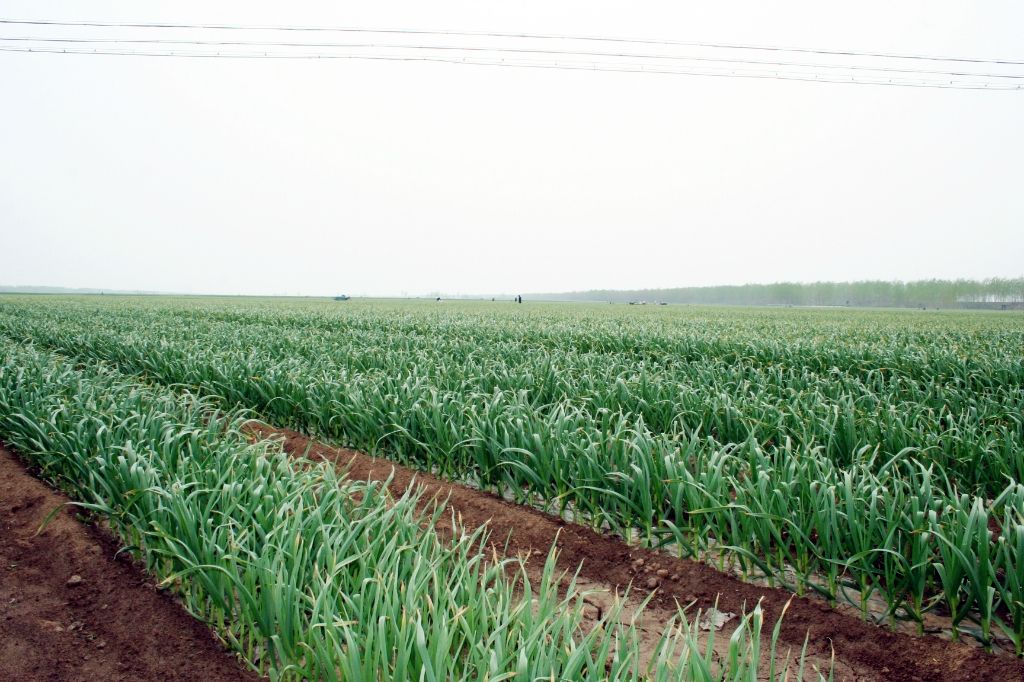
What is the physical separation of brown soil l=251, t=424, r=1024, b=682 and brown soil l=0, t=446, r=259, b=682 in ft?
3.74

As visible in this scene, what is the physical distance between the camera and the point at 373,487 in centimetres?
319

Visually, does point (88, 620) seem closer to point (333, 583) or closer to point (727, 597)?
point (333, 583)

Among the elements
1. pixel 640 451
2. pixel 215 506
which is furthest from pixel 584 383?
pixel 215 506

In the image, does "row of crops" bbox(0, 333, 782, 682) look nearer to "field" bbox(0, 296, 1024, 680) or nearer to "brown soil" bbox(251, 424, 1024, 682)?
"field" bbox(0, 296, 1024, 680)

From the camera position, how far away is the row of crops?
1750 mm

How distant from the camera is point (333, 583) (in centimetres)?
234

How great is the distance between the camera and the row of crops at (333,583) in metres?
1.75

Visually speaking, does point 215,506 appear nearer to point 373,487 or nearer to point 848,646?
point 373,487

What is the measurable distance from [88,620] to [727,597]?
121 inches

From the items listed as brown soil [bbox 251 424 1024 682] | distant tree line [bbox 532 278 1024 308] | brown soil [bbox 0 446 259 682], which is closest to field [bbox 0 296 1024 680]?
brown soil [bbox 251 424 1024 682]

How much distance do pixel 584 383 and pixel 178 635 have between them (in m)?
4.71

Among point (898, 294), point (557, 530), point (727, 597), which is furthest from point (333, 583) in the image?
point (898, 294)

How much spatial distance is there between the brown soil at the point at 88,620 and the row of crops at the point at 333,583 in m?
0.11

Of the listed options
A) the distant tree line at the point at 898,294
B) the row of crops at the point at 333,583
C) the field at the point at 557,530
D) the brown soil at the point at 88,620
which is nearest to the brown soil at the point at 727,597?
the field at the point at 557,530
